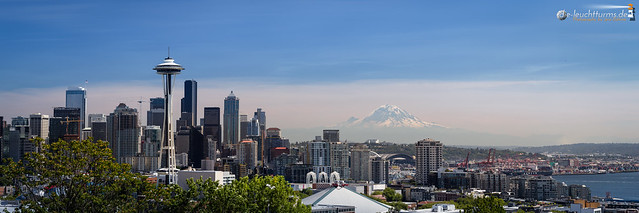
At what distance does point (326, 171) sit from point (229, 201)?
8740 cm

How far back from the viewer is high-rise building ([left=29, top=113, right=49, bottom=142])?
106 metres

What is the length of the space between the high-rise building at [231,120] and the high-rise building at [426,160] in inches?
2293

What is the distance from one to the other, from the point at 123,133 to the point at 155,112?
89.9ft

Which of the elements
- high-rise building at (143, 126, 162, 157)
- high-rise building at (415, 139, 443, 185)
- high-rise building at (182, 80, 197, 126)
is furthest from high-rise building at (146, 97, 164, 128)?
high-rise building at (415, 139, 443, 185)

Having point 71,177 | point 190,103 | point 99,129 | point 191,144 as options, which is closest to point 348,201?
point 71,177

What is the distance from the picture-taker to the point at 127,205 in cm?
1700

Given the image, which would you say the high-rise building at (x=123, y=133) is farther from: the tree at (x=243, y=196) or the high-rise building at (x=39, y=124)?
the tree at (x=243, y=196)

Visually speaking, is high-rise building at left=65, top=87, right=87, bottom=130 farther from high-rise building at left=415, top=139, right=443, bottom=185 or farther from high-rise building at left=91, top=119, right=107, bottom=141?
high-rise building at left=415, top=139, right=443, bottom=185

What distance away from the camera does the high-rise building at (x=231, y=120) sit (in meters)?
159

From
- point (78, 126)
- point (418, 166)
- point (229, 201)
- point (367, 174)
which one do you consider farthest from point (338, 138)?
point (229, 201)

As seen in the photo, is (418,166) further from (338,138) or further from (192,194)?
(192,194)

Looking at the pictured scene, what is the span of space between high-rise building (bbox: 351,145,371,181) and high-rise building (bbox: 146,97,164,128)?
137 feet

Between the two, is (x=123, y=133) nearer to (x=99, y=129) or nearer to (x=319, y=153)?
(x=99, y=129)

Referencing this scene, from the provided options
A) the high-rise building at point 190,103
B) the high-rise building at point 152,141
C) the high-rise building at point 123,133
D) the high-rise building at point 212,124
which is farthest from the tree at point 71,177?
the high-rise building at point 190,103
